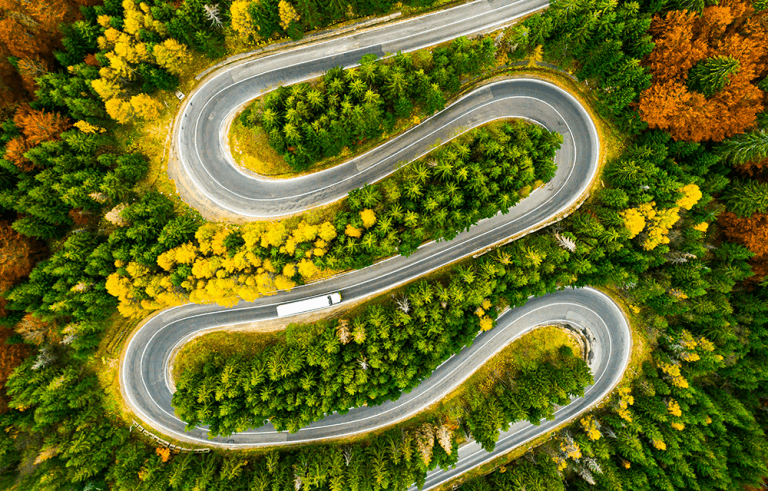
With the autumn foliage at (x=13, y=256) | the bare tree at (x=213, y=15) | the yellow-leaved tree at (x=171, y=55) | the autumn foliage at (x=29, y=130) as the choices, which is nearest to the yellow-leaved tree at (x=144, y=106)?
the yellow-leaved tree at (x=171, y=55)

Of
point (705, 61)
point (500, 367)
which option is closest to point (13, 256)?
point (500, 367)

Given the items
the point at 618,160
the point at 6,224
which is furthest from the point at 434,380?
the point at 6,224

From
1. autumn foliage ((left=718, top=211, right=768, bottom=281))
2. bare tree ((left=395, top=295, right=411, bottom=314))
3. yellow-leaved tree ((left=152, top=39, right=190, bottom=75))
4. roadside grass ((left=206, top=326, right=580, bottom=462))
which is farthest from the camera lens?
roadside grass ((left=206, top=326, right=580, bottom=462))

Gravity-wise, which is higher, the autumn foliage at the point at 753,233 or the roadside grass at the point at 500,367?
the autumn foliage at the point at 753,233

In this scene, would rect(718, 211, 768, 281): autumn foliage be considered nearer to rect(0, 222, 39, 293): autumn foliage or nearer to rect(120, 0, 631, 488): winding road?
rect(120, 0, 631, 488): winding road

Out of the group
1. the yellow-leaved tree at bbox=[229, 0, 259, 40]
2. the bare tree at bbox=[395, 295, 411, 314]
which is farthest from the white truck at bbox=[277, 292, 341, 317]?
the yellow-leaved tree at bbox=[229, 0, 259, 40]

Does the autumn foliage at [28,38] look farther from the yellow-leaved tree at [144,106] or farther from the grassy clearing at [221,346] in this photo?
the grassy clearing at [221,346]
